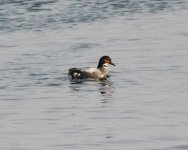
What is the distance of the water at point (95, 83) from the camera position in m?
19.5

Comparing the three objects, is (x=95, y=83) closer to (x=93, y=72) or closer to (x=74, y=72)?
(x=74, y=72)

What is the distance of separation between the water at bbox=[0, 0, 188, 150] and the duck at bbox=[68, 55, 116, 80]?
1.12 ft

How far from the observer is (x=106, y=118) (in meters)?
21.9

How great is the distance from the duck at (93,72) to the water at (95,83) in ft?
1.12

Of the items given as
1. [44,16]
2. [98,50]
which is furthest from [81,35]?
[44,16]

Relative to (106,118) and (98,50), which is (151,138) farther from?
(98,50)

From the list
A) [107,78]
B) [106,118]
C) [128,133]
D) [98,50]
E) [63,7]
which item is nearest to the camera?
[128,133]

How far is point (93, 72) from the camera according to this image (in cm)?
3195

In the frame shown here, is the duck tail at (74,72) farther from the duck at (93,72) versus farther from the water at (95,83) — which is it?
the water at (95,83)

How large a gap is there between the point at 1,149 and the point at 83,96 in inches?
346

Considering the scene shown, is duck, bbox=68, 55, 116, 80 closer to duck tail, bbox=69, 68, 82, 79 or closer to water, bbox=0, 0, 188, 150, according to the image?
duck tail, bbox=69, 68, 82, 79

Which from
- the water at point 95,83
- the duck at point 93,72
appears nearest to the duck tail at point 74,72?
the duck at point 93,72

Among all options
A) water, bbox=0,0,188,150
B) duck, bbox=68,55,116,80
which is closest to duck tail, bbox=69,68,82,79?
duck, bbox=68,55,116,80

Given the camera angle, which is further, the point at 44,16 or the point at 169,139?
the point at 44,16
